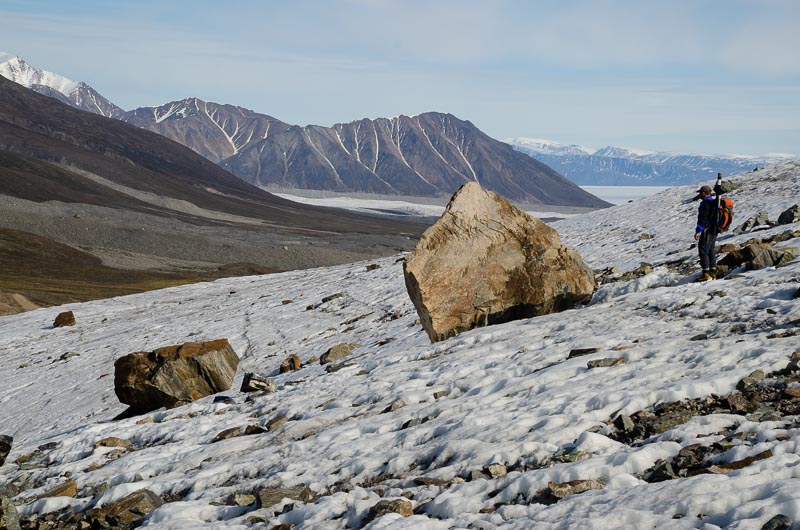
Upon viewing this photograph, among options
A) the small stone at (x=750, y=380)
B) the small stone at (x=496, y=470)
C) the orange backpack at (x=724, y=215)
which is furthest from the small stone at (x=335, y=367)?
the orange backpack at (x=724, y=215)

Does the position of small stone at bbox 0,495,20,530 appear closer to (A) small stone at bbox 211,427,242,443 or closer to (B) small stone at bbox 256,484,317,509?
(B) small stone at bbox 256,484,317,509

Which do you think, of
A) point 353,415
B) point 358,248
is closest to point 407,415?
point 353,415

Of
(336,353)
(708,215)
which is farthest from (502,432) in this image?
(708,215)

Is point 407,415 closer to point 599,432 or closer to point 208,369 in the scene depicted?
point 599,432

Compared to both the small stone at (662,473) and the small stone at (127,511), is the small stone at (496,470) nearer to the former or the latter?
the small stone at (662,473)

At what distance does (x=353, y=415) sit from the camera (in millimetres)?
13656

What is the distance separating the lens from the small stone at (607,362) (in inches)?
502

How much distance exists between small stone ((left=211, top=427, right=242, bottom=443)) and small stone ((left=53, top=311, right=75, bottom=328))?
105 feet

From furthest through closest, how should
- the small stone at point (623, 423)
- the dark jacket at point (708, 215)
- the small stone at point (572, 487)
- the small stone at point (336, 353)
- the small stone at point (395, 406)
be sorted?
1. the small stone at point (336, 353)
2. the dark jacket at point (708, 215)
3. the small stone at point (395, 406)
4. the small stone at point (623, 423)
5. the small stone at point (572, 487)

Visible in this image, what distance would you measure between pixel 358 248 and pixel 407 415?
15725cm

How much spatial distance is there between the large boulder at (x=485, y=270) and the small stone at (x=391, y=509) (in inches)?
380

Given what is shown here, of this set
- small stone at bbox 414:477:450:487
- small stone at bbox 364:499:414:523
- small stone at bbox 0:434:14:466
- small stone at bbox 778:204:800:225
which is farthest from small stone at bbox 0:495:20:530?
small stone at bbox 778:204:800:225

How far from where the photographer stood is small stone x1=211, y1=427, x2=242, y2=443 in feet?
46.0

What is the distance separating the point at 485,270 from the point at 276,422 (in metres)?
7.67
